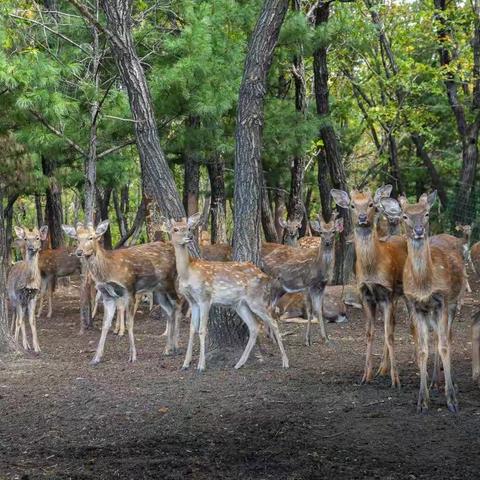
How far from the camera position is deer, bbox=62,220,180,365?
1070 centimetres

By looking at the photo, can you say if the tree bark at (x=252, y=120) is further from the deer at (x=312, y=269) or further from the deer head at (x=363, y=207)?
the deer at (x=312, y=269)

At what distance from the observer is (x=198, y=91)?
1221cm

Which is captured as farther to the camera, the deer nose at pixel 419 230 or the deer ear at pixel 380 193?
the deer ear at pixel 380 193

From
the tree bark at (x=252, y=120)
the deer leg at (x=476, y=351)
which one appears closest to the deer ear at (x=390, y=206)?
the deer leg at (x=476, y=351)

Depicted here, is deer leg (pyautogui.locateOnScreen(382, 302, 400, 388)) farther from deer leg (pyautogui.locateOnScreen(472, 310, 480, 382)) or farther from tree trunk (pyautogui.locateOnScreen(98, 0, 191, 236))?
tree trunk (pyautogui.locateOnScreen(98, 0, 191, 236))

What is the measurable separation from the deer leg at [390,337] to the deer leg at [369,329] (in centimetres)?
17

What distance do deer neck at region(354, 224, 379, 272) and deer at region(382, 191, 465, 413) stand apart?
737 mm

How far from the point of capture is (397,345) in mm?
10922

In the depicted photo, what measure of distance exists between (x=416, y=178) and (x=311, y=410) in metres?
20.1

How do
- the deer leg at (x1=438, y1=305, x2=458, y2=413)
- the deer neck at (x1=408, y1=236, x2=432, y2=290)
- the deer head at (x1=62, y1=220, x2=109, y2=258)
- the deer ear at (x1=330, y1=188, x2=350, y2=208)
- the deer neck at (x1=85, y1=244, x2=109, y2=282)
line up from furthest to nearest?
the deer neck at (x1=85, y1=244, x2=109, y2=282)
the deer head at (x1=62, y1=220, x2=109, y2=258)
the deer ear at (x1=330, y1=188, x2=350, y2=208)
the deer neck at (x1=408, y1=236, x2=432, y2=290)
the deer leg at (x1=438, y1=305, x2=458, y2=413)

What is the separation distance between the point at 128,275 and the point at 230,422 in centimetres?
447

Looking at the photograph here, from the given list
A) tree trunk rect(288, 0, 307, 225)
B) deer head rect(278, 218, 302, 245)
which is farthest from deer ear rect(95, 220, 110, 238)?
deer head rect(278, 218, 302, 245)

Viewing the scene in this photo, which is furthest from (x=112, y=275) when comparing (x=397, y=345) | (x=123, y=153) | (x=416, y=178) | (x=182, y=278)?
(x=416, y=178)

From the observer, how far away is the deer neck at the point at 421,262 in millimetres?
7465
